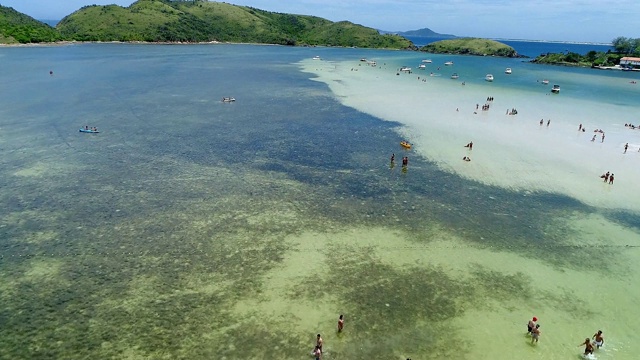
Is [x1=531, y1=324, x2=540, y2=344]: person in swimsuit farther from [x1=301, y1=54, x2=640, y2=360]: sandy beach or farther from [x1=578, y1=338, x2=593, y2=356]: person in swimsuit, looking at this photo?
[x1=578, y1=338, x2=593, y2=356]: person in swimsuit

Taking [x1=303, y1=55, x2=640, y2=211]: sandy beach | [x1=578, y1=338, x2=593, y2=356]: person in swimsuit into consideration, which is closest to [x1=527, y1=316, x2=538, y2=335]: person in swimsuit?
[x1=578, y1=338, x2=593, y2=356]: person in swimsuit

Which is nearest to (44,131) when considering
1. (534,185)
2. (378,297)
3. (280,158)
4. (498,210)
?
(280,158)

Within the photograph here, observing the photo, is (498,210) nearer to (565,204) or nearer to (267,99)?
(565,204)

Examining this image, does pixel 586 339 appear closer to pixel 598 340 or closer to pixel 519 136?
pixel 598 340

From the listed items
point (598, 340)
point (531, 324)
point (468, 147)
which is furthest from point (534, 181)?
point (531, 324)

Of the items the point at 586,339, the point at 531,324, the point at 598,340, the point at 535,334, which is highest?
the point at 586,339

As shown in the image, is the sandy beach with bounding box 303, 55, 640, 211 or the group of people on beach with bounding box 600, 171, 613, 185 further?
the sandy beach with bounding box 303, 55, 640, 211
